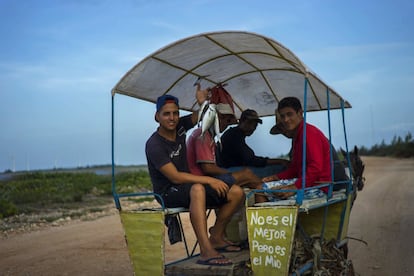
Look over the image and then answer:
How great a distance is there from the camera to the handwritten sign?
15.3 ft

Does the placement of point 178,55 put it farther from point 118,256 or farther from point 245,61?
point 118,256

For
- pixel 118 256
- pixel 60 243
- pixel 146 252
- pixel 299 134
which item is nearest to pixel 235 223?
pixel 299 134

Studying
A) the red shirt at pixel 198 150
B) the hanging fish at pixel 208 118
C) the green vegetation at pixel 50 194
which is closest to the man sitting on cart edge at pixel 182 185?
the red shirt at pixel 198 150

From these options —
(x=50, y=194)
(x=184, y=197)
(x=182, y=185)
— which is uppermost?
(x=182, y=185)

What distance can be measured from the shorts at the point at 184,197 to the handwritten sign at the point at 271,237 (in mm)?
588

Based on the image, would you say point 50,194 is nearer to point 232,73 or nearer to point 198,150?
point 232,73

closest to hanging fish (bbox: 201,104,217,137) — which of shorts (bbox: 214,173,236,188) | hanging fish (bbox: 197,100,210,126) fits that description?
hanging fish (bbox: 197,100,210,126)

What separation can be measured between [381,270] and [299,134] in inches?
110

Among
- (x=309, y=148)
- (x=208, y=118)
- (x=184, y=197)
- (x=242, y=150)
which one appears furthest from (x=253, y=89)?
(x=184, y=197)

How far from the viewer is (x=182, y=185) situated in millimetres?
5289

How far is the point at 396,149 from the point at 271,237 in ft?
127

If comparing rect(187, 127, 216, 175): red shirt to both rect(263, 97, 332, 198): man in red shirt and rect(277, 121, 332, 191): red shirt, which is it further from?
rect(277, 121, 332, 191): red shirt

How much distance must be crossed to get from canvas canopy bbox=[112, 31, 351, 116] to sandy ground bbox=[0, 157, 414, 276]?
2.64 meters

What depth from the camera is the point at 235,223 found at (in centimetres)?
668
